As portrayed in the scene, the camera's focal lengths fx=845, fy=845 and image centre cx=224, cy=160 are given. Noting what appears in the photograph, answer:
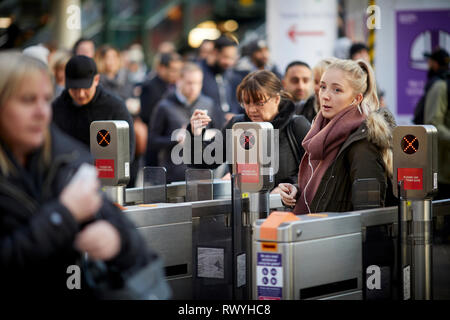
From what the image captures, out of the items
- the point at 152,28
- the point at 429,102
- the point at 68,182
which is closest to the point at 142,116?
the point at 429,102

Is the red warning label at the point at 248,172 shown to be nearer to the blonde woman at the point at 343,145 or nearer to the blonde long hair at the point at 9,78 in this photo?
the blonde woman at the point at 343,145

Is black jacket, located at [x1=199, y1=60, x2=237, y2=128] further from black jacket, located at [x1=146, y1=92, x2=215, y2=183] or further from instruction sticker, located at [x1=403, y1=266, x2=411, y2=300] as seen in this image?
instruction sticker, located at [x1=403, y1=266, x2=411, y2=300]

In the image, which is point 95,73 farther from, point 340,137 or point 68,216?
point 68,216

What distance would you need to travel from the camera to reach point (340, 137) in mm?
4480

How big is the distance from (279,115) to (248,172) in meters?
0.96

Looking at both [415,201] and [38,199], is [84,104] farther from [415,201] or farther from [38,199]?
[38,199]

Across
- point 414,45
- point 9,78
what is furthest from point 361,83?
point 414,45

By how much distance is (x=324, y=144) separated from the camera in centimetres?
449

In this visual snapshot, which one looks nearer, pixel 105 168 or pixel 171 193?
pixel 105 168

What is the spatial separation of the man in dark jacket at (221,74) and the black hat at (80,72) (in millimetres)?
3613

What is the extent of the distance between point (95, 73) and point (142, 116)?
428 centimetres

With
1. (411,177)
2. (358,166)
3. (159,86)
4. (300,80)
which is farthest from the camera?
(159,86)

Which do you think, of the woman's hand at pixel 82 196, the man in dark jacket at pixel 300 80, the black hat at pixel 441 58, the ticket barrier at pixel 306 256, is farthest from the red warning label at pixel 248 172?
the black hat at pixel 441 58
